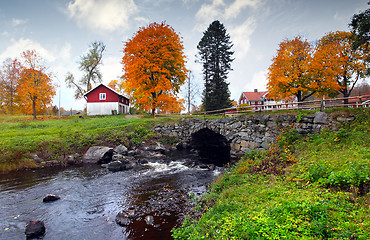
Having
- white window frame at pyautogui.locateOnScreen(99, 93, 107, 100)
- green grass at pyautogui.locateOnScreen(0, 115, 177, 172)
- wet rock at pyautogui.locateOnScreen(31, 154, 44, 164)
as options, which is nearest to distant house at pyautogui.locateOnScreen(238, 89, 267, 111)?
white window frame at pyautogui.locateOnScreen(99, 93, 107, 100)

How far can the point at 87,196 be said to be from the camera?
866 cm

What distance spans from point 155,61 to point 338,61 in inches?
876

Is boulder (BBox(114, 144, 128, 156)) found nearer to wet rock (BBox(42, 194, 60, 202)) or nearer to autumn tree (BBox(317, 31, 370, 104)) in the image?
wet rock (BBox(42, 194, 60, 202))

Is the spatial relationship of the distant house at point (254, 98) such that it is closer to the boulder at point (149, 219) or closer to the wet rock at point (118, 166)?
the wet rock at point (118, 166)

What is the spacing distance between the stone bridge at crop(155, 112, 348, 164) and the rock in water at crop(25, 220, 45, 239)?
12.2 meters

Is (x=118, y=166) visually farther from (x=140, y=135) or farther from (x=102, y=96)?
(x=102, y=96)

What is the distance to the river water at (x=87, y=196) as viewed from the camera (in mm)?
6033

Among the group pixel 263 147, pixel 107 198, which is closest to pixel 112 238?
pixel 107 198

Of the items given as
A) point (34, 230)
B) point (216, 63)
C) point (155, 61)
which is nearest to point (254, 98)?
point (216, 63)

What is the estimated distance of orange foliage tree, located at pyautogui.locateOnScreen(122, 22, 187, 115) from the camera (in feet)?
78.8

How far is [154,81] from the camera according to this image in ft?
83.7

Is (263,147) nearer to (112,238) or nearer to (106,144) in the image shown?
(112,238)

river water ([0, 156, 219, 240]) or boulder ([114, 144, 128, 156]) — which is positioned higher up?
boulder ([114, 144, 128, 156])

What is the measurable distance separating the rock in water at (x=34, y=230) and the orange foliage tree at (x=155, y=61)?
19753 millimetres
